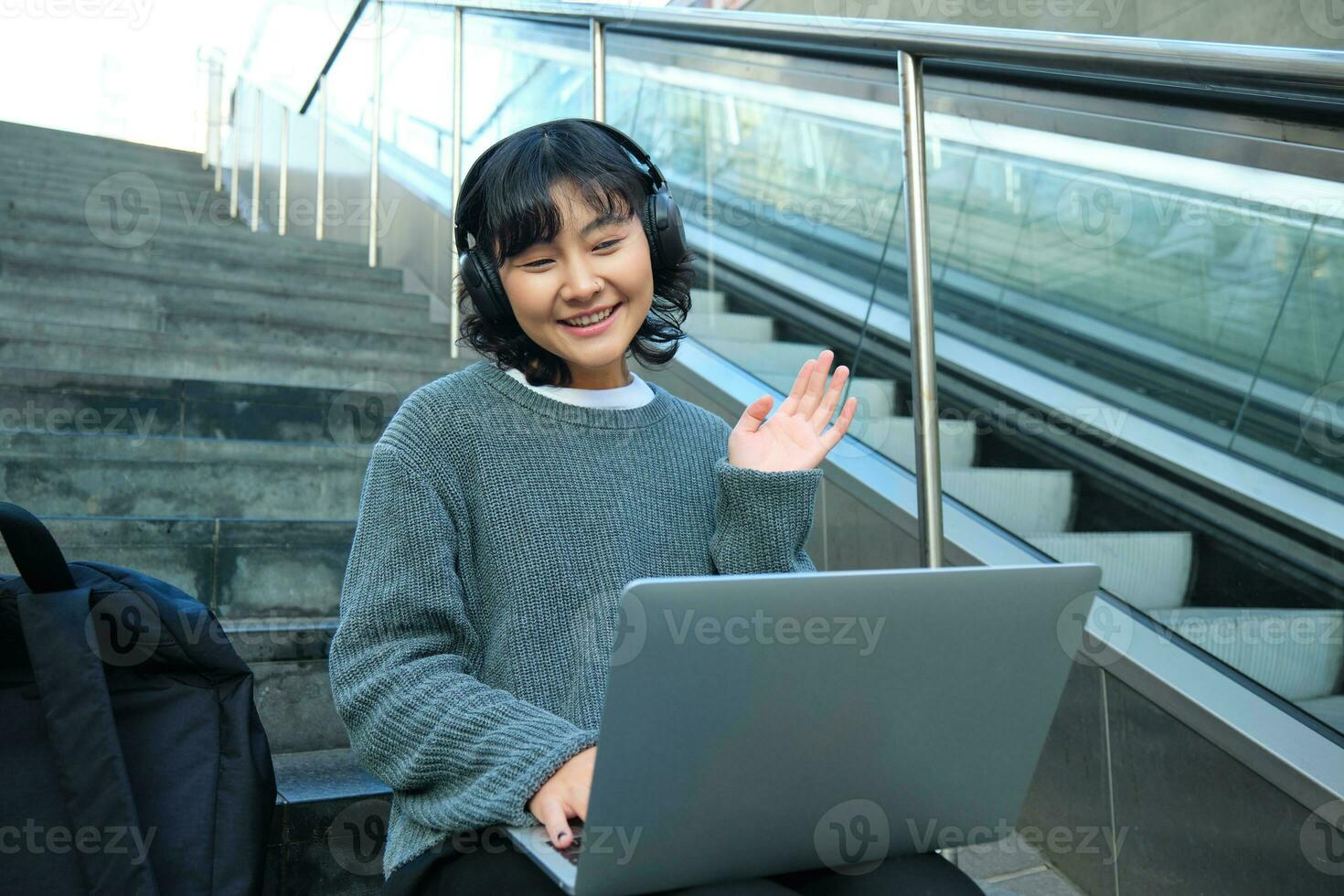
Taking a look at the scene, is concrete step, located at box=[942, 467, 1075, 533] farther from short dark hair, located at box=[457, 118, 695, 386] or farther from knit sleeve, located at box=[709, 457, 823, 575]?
short dark hair, located at box=[457, 118, 695, 386]

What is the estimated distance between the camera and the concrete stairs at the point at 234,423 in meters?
1.55

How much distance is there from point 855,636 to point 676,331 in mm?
728

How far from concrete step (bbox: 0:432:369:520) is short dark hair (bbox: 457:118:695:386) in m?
0.89

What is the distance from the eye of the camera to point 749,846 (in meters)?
0.78

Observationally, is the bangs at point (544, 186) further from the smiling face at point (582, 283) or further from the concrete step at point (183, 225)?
the concrete step at point (183, 225)

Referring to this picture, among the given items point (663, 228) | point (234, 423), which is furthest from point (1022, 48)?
point (234, 423)

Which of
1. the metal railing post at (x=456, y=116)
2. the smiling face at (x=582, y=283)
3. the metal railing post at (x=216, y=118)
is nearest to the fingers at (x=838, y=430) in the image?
the smiling face at (x=582, y=283)

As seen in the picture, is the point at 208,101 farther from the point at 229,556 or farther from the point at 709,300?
the point at 229,556

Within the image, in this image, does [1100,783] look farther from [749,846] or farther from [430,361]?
A: [430,361]

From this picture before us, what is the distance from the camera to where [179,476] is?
2021 millimetres

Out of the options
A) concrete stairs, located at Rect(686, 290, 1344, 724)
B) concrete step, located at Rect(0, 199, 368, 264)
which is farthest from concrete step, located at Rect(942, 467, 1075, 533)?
concrete step, located at Rect(0, 199, 368, 264)

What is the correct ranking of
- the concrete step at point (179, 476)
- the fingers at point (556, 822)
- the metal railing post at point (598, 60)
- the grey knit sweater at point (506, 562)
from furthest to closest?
the metal railing post at point (598, 60)
the concrete step at point (179, 476)
the grey knit sweater at point (506, 562)
the fingers at point (556, 822)

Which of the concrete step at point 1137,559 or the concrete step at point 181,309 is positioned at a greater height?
the concrete step at point 181,309

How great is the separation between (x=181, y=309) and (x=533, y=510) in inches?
96.2
